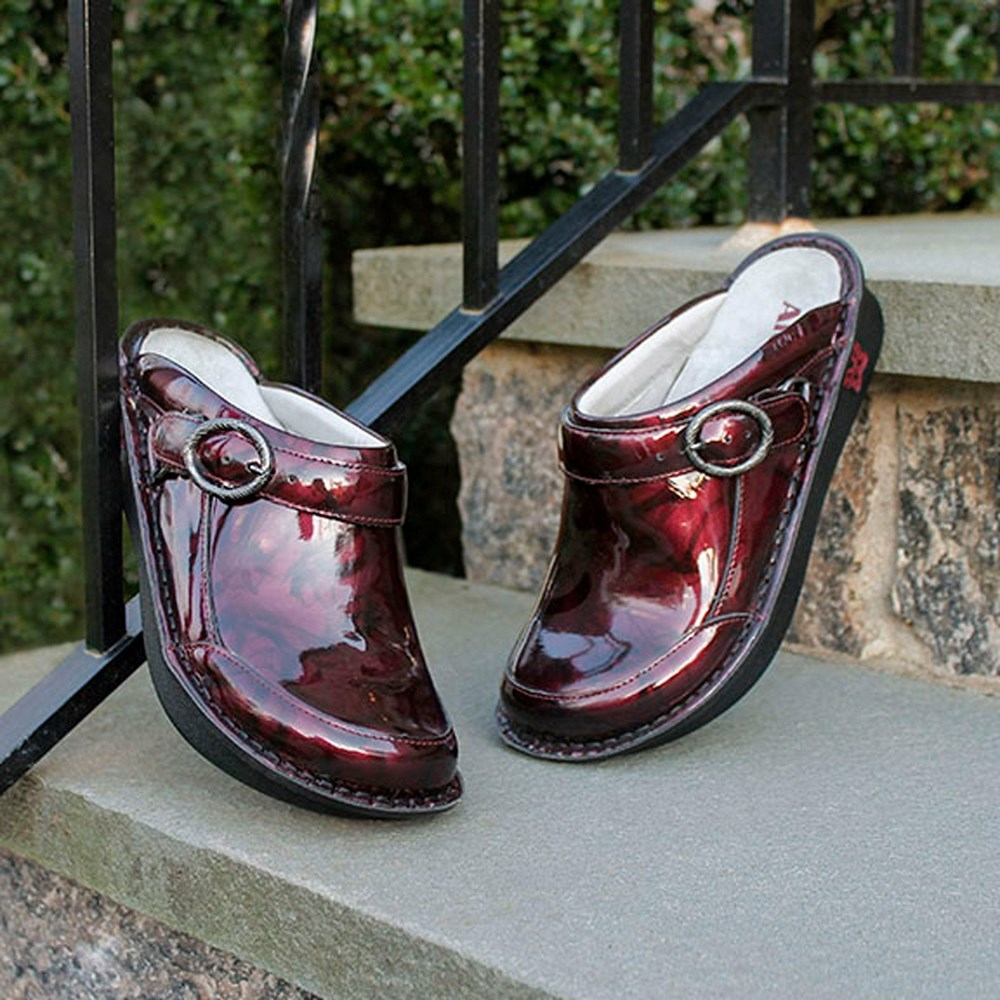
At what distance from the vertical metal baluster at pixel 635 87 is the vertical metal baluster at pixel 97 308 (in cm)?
56

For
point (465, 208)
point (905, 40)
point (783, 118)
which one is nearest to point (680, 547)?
point (465, 208)

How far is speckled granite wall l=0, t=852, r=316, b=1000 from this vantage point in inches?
42.3

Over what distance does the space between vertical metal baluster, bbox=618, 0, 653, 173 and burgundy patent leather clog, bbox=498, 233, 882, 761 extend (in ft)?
1.19

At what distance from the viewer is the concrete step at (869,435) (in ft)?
4.47

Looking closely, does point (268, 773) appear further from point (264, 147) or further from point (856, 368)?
point (264, 147)

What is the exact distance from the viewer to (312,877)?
1.00 metres

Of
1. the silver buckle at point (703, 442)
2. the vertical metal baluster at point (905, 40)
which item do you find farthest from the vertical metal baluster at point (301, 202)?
the vertical metal baluster at point (905, 40)

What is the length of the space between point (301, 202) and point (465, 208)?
0.17 m

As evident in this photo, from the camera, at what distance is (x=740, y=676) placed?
118cm

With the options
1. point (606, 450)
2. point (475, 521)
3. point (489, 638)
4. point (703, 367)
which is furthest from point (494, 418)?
point (606, 450)

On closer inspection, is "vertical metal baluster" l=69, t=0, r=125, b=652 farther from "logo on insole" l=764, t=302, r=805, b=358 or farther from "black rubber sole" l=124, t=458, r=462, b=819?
"logo on insole" l=764, t=302, r=805, b=358

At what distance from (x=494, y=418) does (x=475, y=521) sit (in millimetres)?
122

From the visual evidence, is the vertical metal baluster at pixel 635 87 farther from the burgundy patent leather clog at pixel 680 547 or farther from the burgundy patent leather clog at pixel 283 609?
the burgundy patent leather clog at pixel 283 609

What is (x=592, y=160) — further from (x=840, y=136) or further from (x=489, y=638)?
(x=489, y=638)
